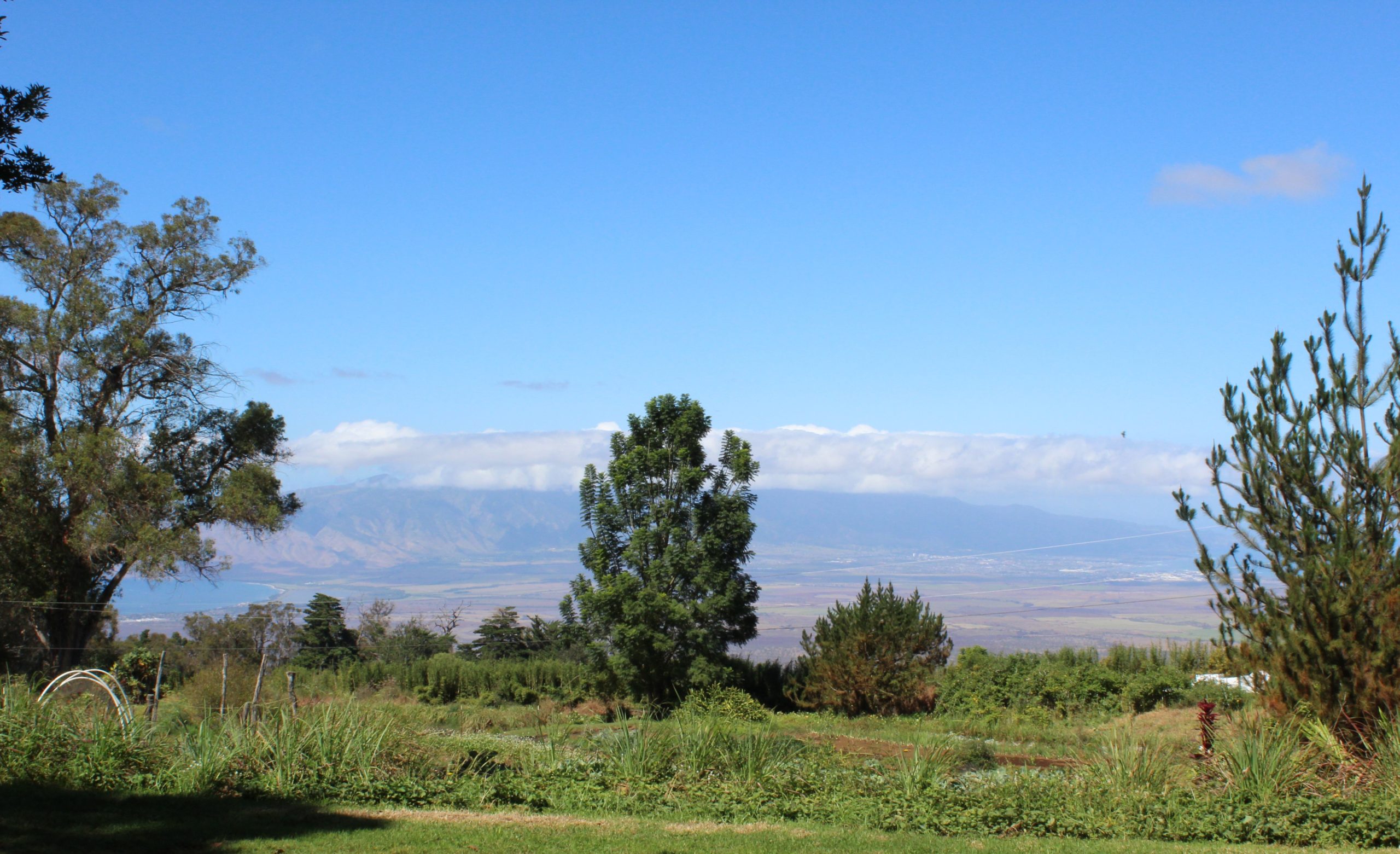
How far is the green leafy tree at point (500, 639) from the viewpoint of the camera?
32719mm

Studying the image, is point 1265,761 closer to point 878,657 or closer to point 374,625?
point 878,657

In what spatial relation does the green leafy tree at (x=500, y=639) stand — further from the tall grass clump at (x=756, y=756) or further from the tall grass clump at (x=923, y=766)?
Result: the tall grass clump at (x=923, y=766)

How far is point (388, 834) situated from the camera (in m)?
8.38

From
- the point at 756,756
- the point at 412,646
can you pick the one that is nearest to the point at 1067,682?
the point at 756,756

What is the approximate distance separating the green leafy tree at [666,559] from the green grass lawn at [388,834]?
40.4ft

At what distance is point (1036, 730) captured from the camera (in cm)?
1714

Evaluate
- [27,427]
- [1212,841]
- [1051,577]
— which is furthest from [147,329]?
[1051,577]

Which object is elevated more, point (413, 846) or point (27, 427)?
point (27, 427)

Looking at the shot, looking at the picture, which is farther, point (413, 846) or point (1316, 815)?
point (1316, 815)

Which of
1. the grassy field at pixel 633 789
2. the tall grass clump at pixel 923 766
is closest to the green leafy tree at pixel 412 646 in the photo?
the grassy field at pixel 633 789

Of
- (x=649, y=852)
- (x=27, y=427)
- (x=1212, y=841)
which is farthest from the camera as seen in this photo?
(x=27, y=427)

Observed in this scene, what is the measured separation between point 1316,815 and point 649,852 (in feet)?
19.2

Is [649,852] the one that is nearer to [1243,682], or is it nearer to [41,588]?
[1243,682]

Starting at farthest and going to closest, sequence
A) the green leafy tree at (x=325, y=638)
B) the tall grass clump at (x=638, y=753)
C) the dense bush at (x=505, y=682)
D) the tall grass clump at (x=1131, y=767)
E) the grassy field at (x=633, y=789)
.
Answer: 1. the green leafy tree at (x=325, y=638)
2. the dense bush at (x=505, y=682)
3. the tall grass clump at (x=638, y=753)
4. the tall grass clump at (x=1131, y=767)
5. the grassy field at (x=633, y=789)
